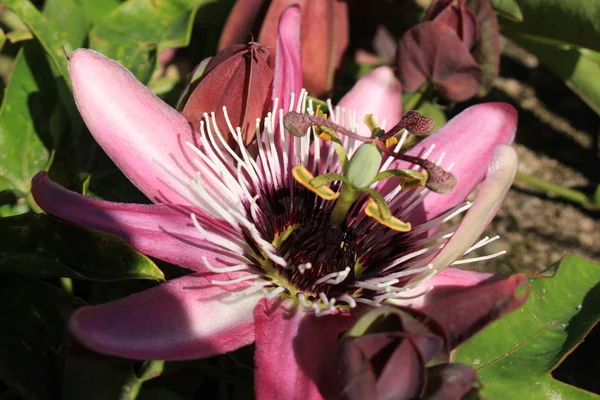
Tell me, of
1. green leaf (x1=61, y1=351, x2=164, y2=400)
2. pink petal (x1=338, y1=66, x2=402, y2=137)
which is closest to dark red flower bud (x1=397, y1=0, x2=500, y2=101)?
pink petal (x1=338, y1=66, x2=402, y2=137)

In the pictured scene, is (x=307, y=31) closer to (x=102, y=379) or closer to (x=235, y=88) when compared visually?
(x=235, y=88)

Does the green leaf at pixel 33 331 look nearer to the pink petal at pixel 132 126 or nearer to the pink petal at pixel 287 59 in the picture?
the pink petal at pixel 132 126

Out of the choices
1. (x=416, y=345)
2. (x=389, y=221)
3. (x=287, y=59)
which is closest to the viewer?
(x=416, y=345)

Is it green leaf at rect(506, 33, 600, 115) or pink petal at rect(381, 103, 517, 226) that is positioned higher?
pink petal at rect(381, 103, 517, 226)

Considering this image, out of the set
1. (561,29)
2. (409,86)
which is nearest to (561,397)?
(409,86)

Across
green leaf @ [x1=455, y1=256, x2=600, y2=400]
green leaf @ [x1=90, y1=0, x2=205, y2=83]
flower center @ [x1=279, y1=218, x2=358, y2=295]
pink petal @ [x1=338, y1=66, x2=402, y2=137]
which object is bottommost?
green leaf @ [x1=455, y1=256, x2=600, y2=400]

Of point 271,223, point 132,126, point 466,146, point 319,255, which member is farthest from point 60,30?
point 466,146

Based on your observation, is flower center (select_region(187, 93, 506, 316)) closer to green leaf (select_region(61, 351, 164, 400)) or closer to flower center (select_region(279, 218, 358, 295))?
flower center (select_region(279, 218, 358, 295))

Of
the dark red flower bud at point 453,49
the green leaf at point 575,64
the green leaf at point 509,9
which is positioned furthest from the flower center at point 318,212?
the green leaf at point 575,64
